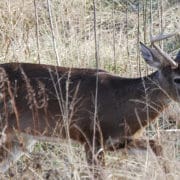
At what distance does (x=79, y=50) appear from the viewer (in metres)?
8.84

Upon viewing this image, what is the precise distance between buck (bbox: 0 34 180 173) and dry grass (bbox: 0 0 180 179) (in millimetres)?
164

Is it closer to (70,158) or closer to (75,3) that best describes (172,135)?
(70,158)

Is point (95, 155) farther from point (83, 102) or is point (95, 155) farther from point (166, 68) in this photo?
point (166, 68)

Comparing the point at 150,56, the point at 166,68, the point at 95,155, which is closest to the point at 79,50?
the point at 150,56

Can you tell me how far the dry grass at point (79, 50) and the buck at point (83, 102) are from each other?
6.4 inches

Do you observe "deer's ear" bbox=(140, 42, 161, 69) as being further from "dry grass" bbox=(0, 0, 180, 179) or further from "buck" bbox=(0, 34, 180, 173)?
"dry grass" bbox=(0, 0, 180, 179)

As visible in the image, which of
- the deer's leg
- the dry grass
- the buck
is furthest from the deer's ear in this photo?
the deer's leg

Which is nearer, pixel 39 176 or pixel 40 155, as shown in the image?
pixel 39 176

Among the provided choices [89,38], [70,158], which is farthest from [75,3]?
[70,158]

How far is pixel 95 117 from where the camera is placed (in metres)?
5.81

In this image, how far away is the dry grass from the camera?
5.33 m

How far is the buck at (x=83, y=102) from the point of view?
598cm

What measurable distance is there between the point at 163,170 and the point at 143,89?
50.9 inches

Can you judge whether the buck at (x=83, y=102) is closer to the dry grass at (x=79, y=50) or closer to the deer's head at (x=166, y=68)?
the deer's head at (x=166, y=68)
